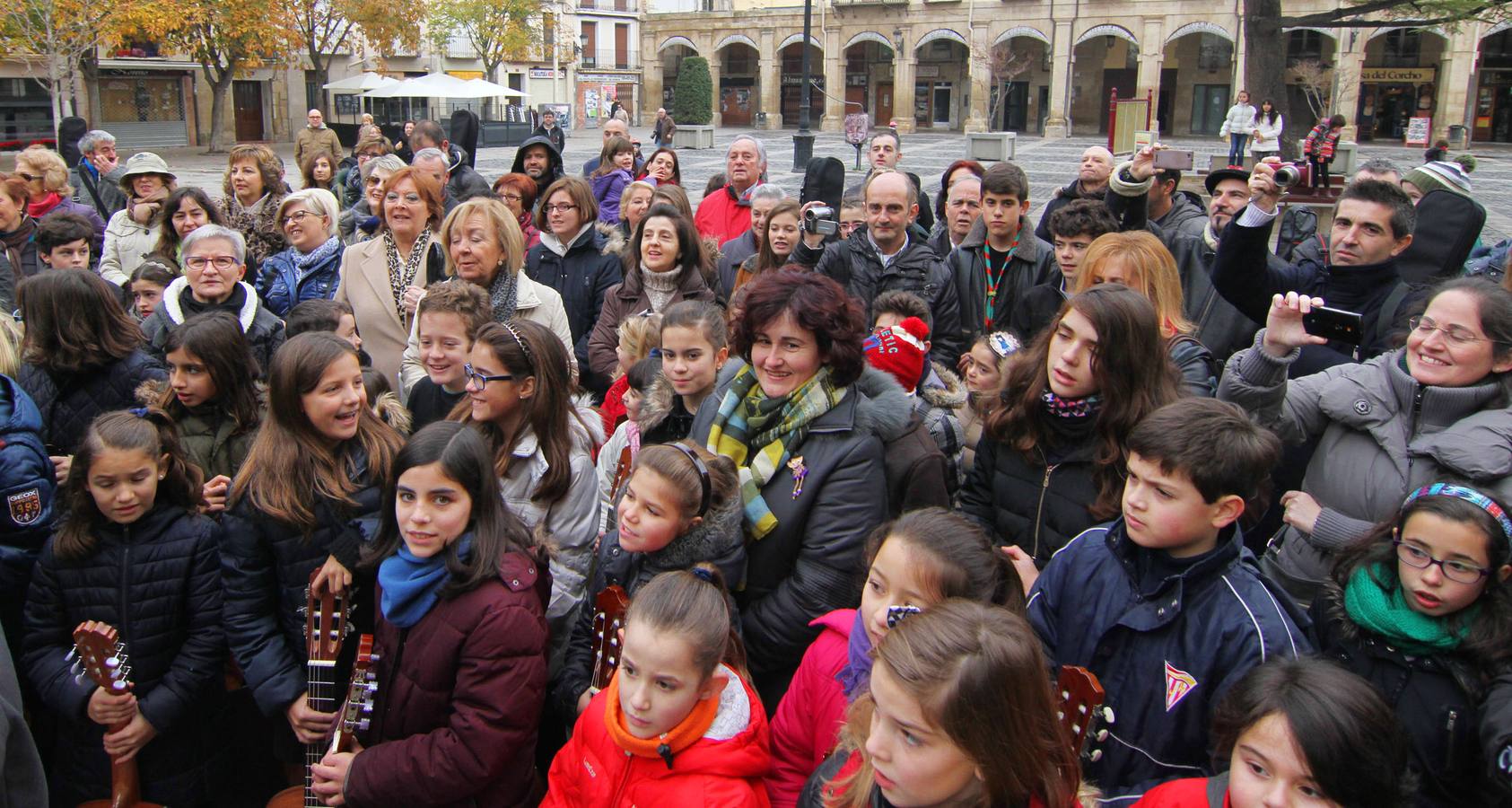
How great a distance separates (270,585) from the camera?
328 cm

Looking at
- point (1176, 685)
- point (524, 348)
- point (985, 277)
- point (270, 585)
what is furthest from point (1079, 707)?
point (985, 277)

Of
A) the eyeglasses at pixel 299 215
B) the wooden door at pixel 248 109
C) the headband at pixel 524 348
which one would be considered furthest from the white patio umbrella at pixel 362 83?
the headband at pixel 524 348

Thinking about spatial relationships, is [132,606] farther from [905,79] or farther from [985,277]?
[905,79]

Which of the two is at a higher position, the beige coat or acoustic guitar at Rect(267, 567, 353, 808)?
the beige coat

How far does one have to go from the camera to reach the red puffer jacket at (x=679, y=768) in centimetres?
250

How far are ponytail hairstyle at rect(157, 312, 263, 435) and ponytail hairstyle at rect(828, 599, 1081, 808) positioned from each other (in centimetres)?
292

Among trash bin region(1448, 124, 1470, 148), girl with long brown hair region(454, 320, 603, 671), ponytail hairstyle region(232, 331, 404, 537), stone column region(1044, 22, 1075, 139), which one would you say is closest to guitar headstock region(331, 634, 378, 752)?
ponytail hairstyle region(232, 331, 404, 537)

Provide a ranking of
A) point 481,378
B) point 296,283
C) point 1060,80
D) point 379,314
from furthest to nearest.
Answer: point 1060,80
point 296,283
point 379,314
point 481,378

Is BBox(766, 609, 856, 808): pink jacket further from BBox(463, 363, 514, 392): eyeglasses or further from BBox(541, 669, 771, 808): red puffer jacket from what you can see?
BBox(463, 363, 514, 392): eyeglasses

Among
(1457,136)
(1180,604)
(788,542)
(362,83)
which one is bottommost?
(788,542)

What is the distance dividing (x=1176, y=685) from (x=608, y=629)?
154cm

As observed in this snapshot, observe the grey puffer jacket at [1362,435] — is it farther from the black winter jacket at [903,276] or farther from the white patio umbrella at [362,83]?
the white patio umbrella at [362,83]

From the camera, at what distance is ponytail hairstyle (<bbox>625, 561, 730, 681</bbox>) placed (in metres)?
2.52

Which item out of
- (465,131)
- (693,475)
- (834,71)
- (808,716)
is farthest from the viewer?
(834,71)
